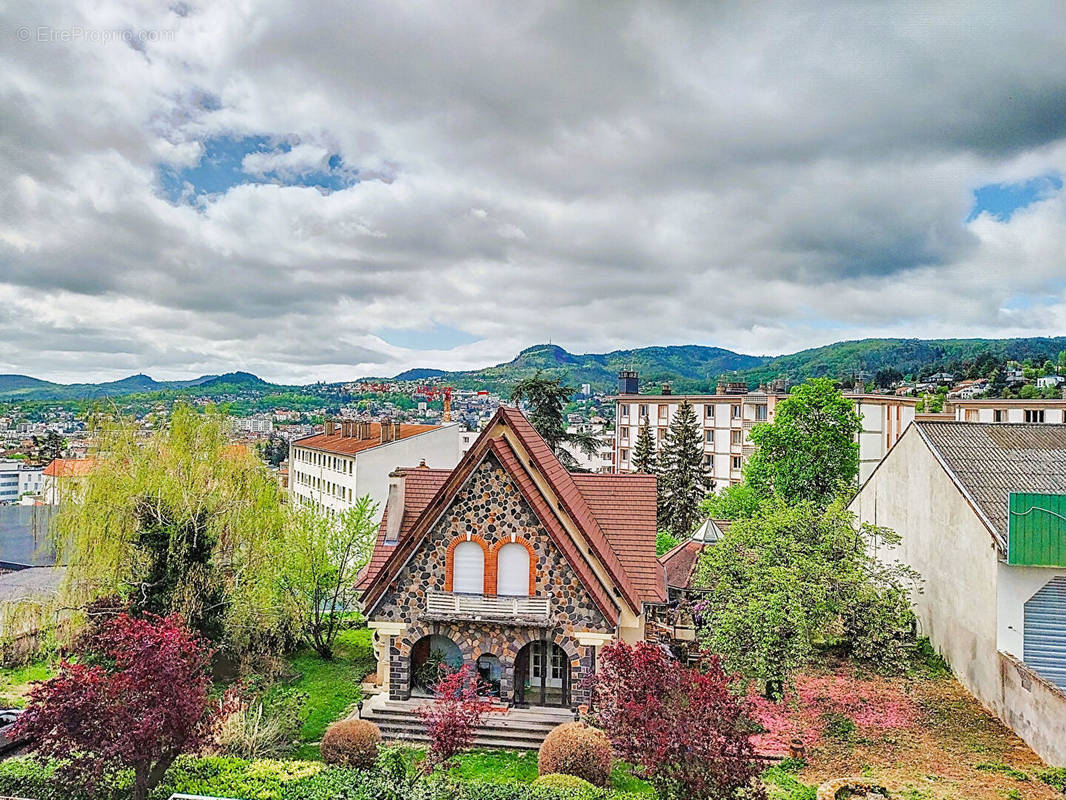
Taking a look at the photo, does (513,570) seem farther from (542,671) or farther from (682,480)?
(682,480)

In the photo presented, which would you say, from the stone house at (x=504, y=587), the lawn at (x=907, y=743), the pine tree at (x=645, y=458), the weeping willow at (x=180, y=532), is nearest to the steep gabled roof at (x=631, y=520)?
the stone house at (x=504, y=587)

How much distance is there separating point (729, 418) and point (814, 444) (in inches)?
1158

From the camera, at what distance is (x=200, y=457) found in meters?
23.0

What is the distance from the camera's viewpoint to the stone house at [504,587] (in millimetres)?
18906

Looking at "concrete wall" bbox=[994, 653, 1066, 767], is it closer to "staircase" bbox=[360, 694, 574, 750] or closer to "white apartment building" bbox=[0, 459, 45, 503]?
"staircase" bbox=[360, 694, 574, 750]

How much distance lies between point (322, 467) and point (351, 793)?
56.1 m

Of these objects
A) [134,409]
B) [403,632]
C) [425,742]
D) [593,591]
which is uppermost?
[134,409]

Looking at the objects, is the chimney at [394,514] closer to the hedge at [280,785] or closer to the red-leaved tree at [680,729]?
the hedge at [280,785]

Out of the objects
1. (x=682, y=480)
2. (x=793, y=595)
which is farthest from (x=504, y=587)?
(x=682, y=480)

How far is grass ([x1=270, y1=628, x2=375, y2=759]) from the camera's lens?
18.9 meters

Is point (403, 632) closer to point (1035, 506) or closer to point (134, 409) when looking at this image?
point (134, 409)

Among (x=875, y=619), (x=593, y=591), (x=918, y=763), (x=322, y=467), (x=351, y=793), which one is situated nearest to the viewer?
(x=351, y=793)

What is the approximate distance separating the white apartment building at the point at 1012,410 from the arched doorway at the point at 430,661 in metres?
51.2

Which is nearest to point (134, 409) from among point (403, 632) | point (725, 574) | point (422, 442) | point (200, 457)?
point (200, 457)
